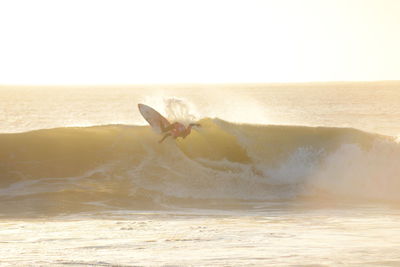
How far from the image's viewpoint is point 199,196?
2541 centimetres

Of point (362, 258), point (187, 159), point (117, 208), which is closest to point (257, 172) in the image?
point (187, 159)

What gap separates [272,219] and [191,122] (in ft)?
34.9

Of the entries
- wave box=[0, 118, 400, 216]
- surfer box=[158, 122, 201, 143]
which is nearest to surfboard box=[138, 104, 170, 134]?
surfer box=[158, 122, 201, 143]

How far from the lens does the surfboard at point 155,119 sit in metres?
29.9

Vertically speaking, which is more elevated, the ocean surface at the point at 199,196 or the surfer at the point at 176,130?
the surfer at the point at 176,130

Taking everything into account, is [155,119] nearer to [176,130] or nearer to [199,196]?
[176,130]

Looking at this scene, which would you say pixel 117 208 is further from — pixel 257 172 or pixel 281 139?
pixel 281 139

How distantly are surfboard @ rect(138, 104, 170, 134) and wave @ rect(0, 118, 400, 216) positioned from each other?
0.27 m

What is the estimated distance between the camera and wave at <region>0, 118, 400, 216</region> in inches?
984

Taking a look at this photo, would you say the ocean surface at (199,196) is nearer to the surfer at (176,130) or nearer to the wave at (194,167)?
the wave at (194,167)

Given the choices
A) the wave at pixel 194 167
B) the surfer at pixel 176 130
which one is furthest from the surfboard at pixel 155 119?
the wave at pixel 194 167

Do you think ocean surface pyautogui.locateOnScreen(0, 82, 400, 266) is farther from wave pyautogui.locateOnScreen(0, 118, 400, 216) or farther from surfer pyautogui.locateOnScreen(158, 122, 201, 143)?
surfer pyautogui.locateOnScreen(158, 122, 201, 143)

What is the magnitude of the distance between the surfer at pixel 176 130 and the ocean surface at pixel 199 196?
0.74 ft

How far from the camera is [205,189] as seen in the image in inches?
1025
